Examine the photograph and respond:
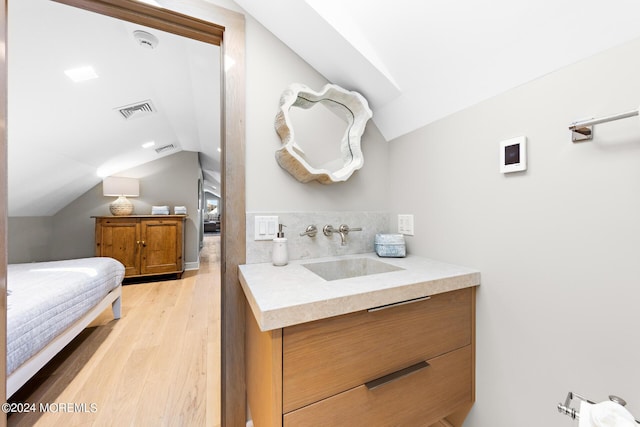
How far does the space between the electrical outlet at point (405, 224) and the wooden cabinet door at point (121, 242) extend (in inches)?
147

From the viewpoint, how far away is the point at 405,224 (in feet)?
4.34

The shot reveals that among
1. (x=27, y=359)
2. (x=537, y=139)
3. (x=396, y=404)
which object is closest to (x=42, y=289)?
(x=27, y=359)

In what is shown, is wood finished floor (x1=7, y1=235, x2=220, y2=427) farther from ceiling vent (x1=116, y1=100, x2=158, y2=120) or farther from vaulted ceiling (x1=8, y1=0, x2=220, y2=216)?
ceiling vent (x1=116, y1=100, x2=158, y2=120)

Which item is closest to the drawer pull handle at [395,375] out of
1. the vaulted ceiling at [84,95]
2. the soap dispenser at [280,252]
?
the soap dispenser at [280,252]

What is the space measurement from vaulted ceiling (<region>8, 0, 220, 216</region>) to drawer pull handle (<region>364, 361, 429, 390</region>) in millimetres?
2168

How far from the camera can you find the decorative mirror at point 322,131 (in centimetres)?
112

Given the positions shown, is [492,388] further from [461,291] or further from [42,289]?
A: [42,289]

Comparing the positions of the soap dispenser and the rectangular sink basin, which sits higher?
the soap dispenser

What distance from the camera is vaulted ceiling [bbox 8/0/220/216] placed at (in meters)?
1.44

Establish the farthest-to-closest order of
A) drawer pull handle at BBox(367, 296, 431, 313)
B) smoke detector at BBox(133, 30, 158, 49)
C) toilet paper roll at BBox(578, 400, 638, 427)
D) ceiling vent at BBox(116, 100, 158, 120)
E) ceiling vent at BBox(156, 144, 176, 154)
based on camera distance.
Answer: ceiling vent at BBox(156, 144, 176, 154)
ceiling vent at BBox(116, 100, 158, 120)
smoke detector at BBox(133, 30, 158, 49)
drawer pull handle at BBox(367, 296, 431, 313)
toilet paper roll at BBox(578, 400, 638, 427)

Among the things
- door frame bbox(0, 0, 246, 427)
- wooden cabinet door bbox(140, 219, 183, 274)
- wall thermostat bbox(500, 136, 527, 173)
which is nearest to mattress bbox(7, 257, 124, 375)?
door frame bbox(0, 0, 246, 427)

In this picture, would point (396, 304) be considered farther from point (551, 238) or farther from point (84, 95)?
point (84, 95)

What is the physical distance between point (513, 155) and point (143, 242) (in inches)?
167

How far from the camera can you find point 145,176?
404cm
